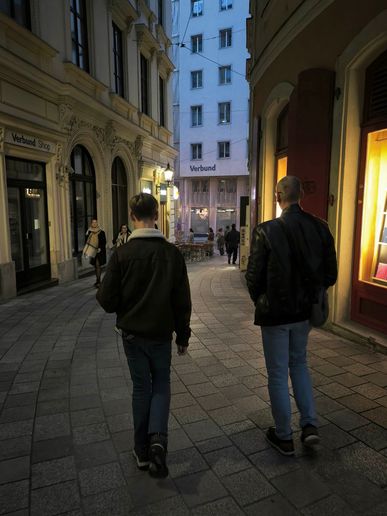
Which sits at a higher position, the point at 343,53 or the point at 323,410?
the point at 343,53

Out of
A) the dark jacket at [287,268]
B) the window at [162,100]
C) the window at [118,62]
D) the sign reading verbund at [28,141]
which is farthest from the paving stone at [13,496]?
the window at [162,100]

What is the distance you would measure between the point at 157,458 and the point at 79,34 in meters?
11.6

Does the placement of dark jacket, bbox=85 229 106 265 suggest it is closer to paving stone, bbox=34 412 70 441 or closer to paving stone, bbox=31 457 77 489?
paving stone, bbox=34 412 70 441

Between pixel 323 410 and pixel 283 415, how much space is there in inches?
32.1

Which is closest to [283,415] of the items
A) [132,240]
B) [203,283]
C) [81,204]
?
[132,240]

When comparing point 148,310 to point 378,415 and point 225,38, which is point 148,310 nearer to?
point 378,415

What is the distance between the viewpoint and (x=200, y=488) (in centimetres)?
242

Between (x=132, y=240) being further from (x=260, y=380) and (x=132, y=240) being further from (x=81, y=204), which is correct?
(x=81, y=204)

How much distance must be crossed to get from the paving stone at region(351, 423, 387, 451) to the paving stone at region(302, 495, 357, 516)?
0.67 m

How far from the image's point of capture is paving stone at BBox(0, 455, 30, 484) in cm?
253

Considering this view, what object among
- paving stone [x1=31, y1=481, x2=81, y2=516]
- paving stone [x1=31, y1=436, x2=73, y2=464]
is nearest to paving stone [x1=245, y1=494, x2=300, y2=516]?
paving stone [x1=31, y1=481, x2=81, y2=516]

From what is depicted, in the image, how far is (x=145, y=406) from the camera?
2539 mm

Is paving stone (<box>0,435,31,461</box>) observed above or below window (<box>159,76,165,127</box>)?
below

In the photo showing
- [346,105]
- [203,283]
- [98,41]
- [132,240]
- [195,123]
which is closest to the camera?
[132,240]
